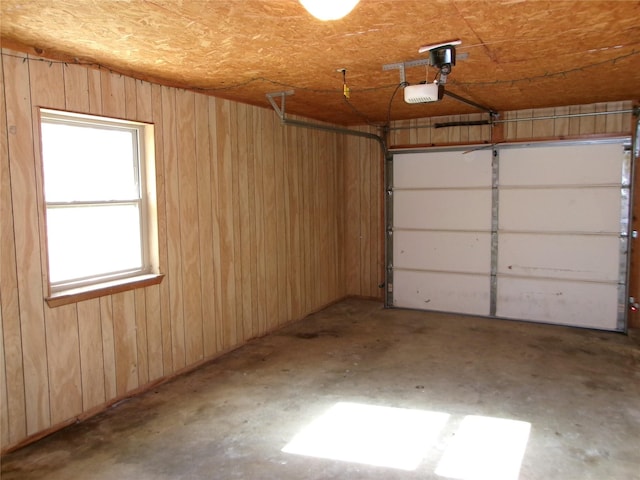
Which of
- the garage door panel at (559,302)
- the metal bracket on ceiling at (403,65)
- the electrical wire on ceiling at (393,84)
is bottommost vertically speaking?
the garage door panel at (559,302)

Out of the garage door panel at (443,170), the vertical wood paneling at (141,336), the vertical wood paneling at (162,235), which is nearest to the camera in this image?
the vertical wood paneling at (141,336)

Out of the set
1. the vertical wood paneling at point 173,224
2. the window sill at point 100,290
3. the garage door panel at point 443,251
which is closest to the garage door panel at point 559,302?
the garage door panel at point 443,251

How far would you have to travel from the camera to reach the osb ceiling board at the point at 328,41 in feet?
7.59

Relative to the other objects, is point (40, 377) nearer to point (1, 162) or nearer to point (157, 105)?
point (1, 162)

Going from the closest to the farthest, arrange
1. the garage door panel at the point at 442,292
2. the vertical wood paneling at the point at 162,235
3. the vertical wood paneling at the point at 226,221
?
1. the vertical wood paneling at the point at 162,235
2. the vertical wood paneling at the point at 226,221
3. the garage door panel at the point at 442,292

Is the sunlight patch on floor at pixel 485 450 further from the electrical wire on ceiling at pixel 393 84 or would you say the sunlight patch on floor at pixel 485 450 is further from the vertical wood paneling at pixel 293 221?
the vertical wood paneling at pixel 293 221

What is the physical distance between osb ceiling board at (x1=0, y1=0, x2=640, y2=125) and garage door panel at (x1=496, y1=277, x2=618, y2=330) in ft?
6.94

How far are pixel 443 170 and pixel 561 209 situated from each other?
138 centimetres

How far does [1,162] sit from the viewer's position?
2709 mm

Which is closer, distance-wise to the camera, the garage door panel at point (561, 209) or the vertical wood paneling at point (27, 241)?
the vertical wood paneling at point (27, 241)

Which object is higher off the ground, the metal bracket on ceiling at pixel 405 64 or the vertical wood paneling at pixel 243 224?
the metal bracket on ceiling at pixel 405 64

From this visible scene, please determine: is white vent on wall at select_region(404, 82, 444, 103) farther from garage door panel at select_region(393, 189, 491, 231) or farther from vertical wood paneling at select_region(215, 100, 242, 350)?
garage door panel at select_region(393, 189, 491, 231)

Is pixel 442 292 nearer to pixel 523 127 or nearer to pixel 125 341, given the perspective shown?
pixel 523 127

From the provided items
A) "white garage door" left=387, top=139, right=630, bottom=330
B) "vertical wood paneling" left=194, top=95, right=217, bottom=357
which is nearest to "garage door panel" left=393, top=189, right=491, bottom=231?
"white garage door" left=387, top=139, right=630, bottom=330
